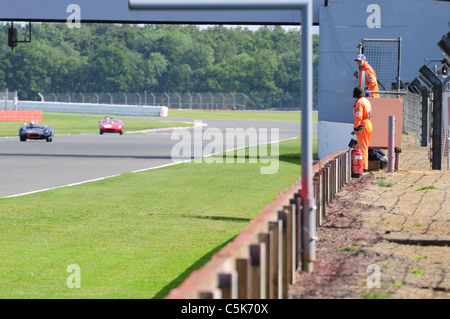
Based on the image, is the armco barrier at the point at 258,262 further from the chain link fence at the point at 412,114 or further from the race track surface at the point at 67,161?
the chain link fence at the point at 412,114

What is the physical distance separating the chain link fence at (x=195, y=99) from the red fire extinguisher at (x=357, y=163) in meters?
91.3

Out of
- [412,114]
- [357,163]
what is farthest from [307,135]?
[412,114]

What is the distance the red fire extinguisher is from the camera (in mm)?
17477

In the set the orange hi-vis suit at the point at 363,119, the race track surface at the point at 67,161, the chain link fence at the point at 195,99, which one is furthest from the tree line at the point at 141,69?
the orange hi-vis suit at the point at 363,119

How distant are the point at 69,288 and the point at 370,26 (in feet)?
78.4

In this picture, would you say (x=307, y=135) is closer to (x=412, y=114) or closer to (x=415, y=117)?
(x=415, y=117)

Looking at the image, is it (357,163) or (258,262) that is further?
(357,163)

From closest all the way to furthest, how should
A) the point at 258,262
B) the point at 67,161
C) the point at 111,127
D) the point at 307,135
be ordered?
the point at 258,262 → the point at 307,135 → the point at 67,161 → the point at 111,127

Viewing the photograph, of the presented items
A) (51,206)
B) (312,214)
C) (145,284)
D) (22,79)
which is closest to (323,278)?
(312,214)

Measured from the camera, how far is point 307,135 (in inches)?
299

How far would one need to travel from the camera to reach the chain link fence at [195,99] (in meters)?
114

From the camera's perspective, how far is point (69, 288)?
8.80 m

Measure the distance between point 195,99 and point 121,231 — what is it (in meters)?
111
